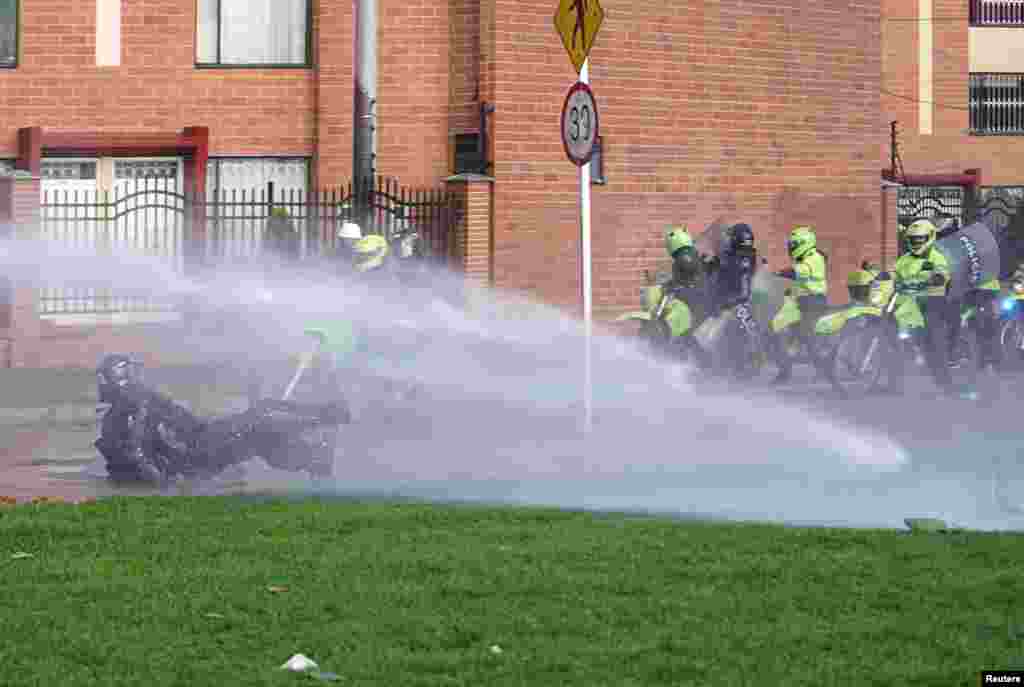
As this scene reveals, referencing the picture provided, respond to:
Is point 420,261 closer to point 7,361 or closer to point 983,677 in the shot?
point 7,361

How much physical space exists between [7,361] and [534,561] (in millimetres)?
16430

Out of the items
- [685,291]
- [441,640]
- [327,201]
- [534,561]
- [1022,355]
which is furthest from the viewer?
[327,201]

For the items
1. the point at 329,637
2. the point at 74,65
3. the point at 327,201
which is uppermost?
the point at 74,65

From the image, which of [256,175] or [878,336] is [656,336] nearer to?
[878,336]

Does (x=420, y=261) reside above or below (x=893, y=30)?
below

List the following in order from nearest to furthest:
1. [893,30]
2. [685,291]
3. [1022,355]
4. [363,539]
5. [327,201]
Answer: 1. [363,539]
2. [685,291]
3. [1022,355]
4. [327,201]
5. [893,30]

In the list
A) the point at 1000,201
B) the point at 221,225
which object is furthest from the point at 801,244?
the point at 1000,201

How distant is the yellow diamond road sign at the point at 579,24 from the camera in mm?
16141

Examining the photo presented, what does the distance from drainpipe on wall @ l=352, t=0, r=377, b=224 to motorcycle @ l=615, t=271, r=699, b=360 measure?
6334 mm

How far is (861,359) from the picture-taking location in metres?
21.7

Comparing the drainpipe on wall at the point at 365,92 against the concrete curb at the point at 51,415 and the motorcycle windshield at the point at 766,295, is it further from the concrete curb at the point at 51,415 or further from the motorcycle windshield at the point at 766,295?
the concrete curb at the point at 51,415

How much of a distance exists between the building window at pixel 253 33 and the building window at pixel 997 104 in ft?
71.5

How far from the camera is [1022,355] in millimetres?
24531

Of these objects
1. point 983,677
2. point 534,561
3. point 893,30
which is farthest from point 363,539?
point 893,30
